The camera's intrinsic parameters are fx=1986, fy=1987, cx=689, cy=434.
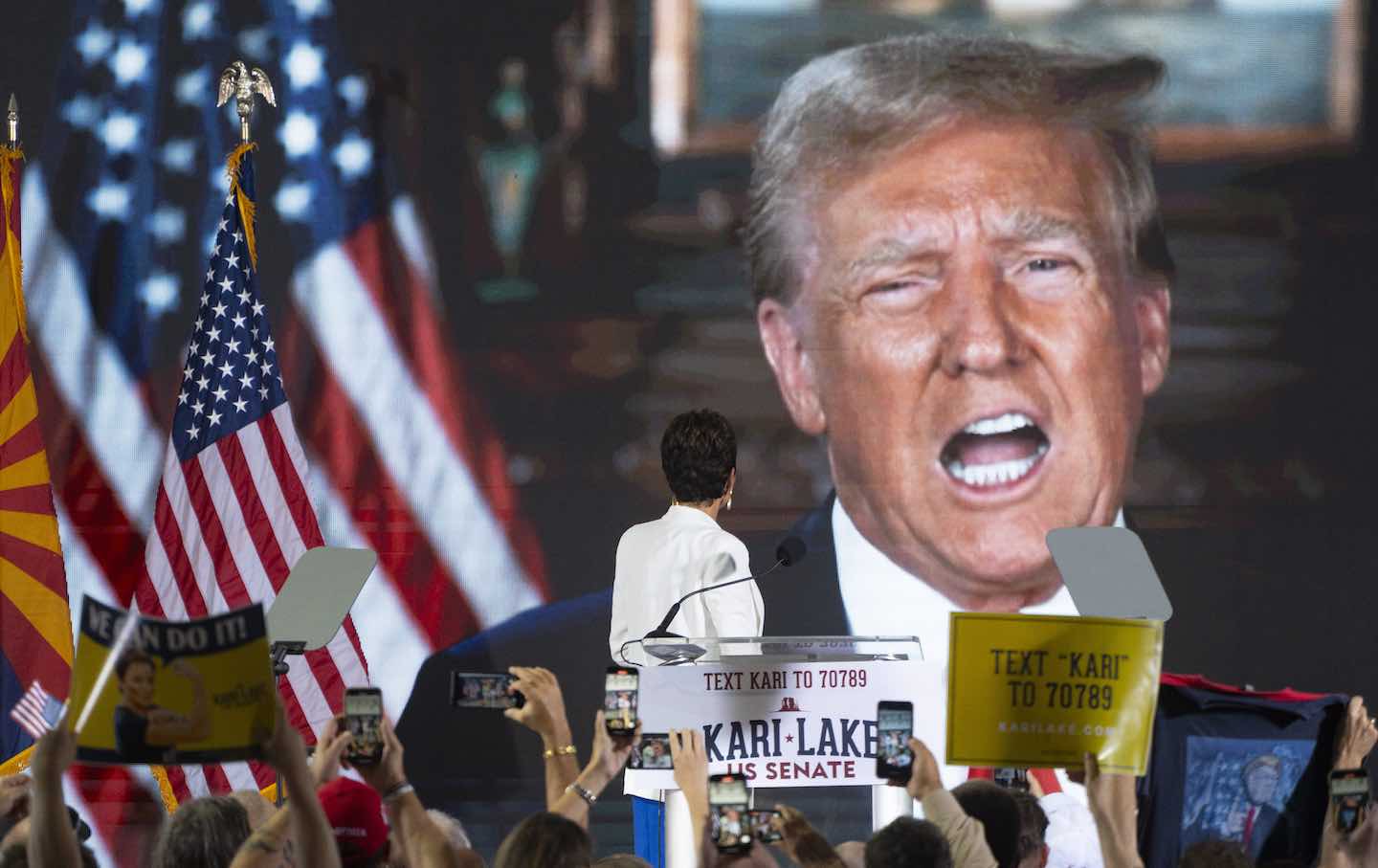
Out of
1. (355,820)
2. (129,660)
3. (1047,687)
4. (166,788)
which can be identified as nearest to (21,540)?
(166,788)

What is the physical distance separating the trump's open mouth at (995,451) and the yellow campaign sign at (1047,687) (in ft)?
11.4

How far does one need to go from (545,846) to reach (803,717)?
1290 millimetres

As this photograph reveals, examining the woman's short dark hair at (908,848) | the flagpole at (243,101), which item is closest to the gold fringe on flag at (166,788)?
the flagpole at (243,101)

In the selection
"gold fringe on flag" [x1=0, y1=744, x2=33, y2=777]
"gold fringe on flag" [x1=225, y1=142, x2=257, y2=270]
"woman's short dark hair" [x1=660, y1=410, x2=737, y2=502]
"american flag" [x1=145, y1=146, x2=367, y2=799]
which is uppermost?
"gold fringe on flag" [x1=225, y1=142, x2=257, y2=270]

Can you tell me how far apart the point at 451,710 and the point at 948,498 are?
6.19 ft

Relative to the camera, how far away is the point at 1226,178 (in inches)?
273

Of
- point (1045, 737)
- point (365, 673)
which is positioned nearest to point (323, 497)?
point (365, 673)

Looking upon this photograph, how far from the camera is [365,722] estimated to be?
337 centimetres

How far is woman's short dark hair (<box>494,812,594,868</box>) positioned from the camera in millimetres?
3037

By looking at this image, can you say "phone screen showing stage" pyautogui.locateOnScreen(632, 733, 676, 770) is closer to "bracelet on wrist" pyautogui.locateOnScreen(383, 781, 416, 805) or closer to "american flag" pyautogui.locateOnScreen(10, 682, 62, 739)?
"bracelet on wrist" pyautogui.locateOnScreen(383, 781, 416, 805)

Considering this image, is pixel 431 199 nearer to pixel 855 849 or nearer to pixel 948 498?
pixel 948 498

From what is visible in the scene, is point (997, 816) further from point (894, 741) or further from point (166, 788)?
point (166, 788)

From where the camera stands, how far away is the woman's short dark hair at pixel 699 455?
4.46 metres

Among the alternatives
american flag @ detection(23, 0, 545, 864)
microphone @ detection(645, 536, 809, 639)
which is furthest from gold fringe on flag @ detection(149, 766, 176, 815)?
microphone @ detection(645, 536, 809, 639)
